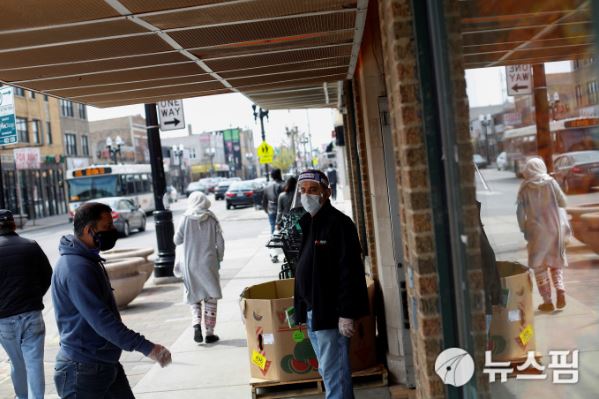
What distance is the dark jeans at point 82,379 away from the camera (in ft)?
→ 12.7

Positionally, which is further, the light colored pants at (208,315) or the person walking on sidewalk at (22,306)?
the light colored pants at (208,315)

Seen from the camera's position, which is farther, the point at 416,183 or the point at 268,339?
the point at 268,339

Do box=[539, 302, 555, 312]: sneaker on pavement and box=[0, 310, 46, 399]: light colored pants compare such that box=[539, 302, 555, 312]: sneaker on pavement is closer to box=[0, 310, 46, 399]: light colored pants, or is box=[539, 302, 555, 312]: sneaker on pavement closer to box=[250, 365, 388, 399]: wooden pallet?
box=[250, 365, 388, 399]: wooden pallet

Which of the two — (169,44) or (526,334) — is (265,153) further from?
(526,334)

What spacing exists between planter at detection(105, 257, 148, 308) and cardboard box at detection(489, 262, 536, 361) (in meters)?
8.45

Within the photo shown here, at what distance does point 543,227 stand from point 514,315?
66 centimetres

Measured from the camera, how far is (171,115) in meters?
14.7

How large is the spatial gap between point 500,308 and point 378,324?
3.60 metres

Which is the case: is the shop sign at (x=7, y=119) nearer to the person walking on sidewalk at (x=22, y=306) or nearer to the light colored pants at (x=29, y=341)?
the person walking on sidewalk at (x=22, y=306)

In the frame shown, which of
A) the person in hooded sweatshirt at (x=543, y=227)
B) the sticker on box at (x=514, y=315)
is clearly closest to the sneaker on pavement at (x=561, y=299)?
the person in hooded sweatshirt at (x=543, y=227)

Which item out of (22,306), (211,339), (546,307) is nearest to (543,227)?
(546,307)

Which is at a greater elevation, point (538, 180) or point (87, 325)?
point (538, 180)

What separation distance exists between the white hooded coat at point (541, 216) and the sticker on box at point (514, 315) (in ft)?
1.22

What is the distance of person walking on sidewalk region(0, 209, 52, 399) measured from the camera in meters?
5.62
